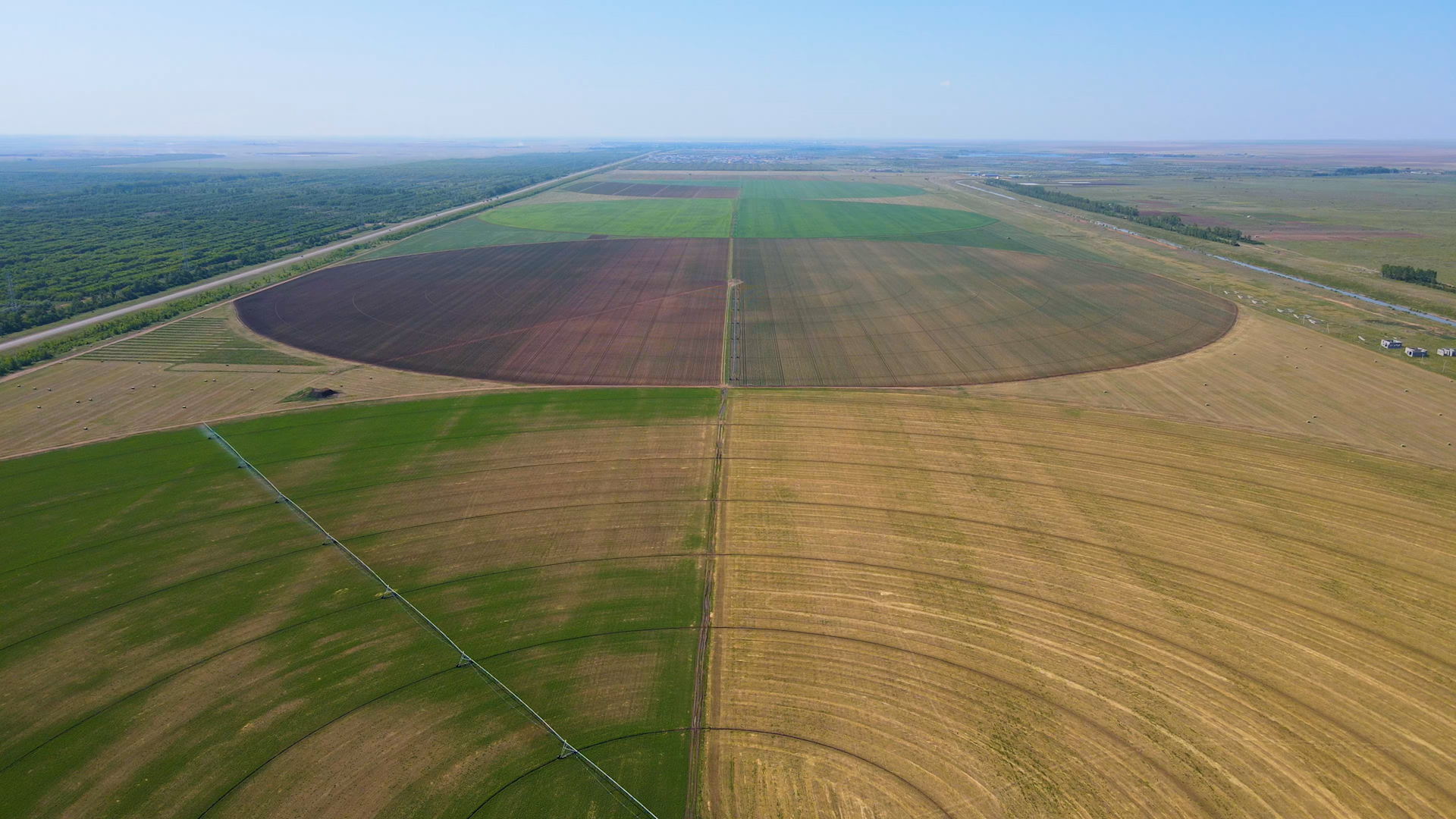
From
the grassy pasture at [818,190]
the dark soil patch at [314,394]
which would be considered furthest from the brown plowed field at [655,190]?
the dark soil patch at [314,394]

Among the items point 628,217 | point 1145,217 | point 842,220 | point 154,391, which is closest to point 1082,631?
point 154,391

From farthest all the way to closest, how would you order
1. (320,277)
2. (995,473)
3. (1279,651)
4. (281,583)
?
(320,277)
(995,473)
(281,583)
(1279,651)

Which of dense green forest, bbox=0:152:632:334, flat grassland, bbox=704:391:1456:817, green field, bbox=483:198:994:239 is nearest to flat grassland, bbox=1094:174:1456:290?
green field, bbox=483:198:994:239

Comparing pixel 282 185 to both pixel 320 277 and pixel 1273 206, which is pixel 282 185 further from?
pixel 1273 206

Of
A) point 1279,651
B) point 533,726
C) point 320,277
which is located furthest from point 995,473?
point 320,277

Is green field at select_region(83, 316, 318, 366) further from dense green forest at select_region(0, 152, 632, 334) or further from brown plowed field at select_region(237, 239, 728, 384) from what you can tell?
dense green forest at select_region(0, 152, 632, 334)

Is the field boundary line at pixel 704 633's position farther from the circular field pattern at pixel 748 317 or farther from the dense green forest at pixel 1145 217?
the dense green forest at pixel 1145 217
